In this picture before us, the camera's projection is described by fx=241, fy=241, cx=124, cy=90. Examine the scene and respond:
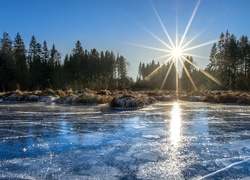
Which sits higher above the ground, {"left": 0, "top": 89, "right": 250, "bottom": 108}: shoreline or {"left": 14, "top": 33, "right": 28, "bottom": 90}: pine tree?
A: {"left": 14, "top": 33, "right": 28, "bottom": 90}: pine tree

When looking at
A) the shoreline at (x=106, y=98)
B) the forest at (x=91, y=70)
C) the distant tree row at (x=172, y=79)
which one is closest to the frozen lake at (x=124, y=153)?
the shoreline at (x=106, y=98)

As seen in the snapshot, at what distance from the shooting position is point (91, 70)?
57.7 metres

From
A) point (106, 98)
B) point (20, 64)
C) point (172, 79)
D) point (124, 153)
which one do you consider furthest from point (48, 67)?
point (124, 153)

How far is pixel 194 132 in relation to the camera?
5.46 meters

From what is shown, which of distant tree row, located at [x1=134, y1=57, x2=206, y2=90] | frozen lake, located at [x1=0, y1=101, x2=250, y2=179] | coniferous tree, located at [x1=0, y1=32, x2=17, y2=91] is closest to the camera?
frozen lake, located at [x1=0, y1=101, x2=250, y2=179]

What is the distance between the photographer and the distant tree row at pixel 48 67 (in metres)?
42.7

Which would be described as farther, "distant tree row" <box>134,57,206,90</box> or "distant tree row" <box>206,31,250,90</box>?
"distant tree row" <box>134,57,206,90</box>

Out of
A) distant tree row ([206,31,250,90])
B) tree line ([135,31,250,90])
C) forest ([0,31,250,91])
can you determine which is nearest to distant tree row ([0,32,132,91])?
forest ([0,31,250,91])

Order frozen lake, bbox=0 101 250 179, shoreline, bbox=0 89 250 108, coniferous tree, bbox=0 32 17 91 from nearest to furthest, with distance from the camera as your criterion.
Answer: frozen lake, bbox=0 101 250 179, shoreline, bbox=0 89 250 108, coniferous tree, bbox=0 32 17 91

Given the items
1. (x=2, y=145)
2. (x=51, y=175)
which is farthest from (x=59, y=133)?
(x=51, y=175)

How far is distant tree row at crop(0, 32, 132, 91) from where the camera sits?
Answer: 42.7 metres

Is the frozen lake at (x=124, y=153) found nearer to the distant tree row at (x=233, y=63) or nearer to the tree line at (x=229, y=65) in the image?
the tree line at (x=229, y=65)

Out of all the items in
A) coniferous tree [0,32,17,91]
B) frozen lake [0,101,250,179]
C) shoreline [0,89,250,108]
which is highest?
coniferous tree [0,32,17,91]

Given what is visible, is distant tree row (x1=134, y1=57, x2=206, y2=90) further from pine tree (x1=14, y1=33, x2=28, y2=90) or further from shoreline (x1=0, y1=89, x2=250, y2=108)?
shoreline (x1=0, y1=89, x2=250, y2=108)
